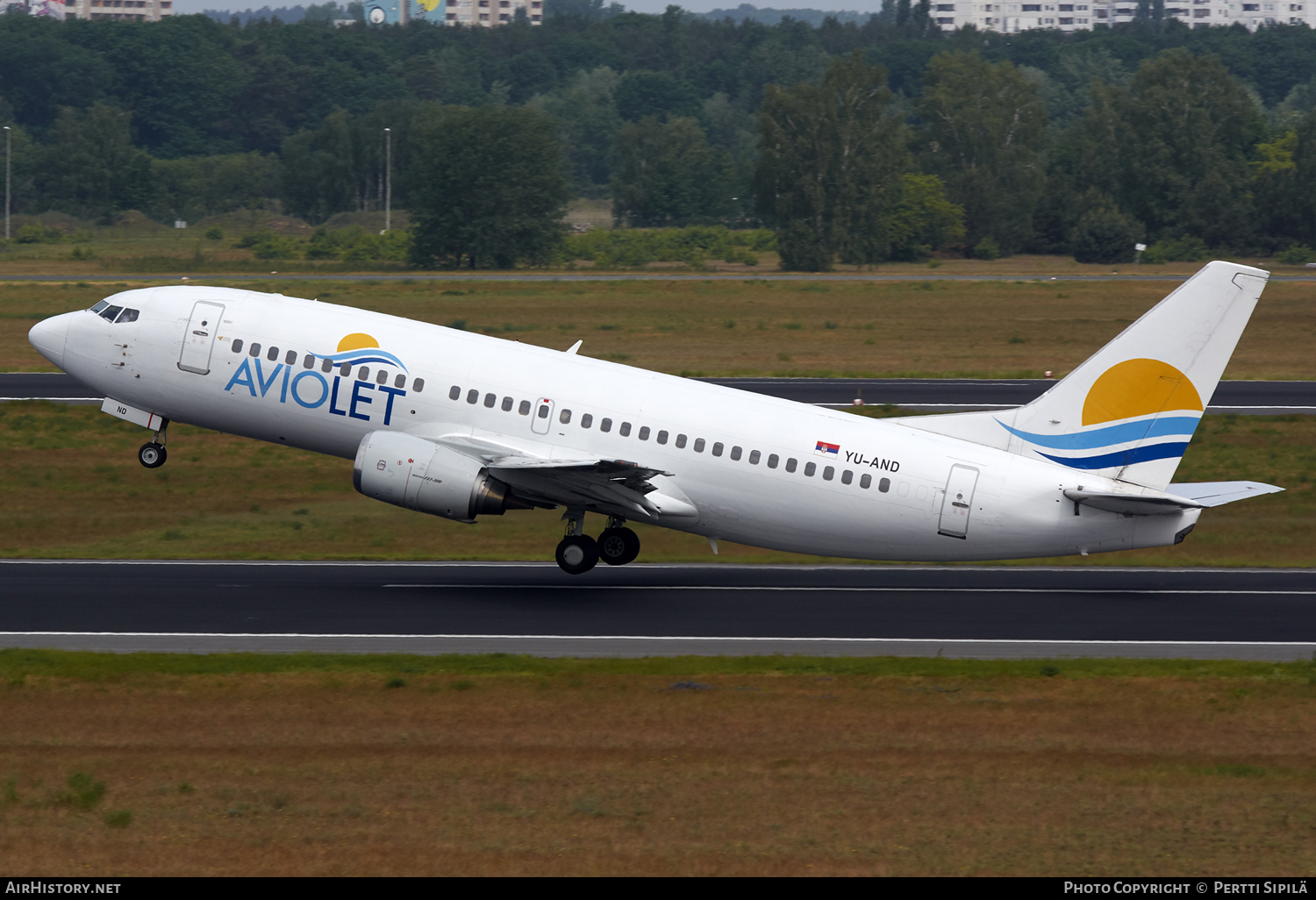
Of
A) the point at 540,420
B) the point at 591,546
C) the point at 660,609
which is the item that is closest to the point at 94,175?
the point at 540,420

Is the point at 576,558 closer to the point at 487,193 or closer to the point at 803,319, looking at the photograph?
the point at 803,319

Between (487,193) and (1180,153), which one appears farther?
(1180,153)

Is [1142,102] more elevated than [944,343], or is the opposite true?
[1142,102]

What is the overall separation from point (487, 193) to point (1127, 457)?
321 ft

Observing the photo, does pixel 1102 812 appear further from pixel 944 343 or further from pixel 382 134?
pixel 382 134

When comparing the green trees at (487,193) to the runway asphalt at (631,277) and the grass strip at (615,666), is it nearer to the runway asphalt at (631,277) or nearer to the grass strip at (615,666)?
the runway asphalt at (631,277)

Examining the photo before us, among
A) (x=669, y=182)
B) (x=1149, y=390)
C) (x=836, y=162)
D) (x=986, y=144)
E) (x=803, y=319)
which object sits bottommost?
(x=803, y=319)

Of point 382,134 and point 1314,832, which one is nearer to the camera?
point 1314,832

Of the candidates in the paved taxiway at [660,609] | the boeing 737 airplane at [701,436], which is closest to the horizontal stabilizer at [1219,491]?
the boeing 737 airplane at [701,436]

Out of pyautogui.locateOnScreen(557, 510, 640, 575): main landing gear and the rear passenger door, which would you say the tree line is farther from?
the rear passenger door

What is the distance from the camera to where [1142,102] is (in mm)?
150625

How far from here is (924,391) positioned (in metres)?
63.7

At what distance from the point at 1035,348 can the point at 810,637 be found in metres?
53.8
